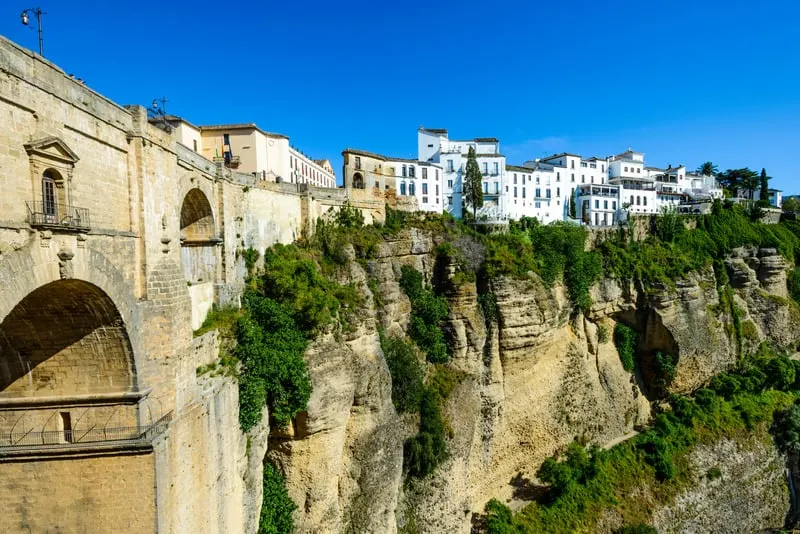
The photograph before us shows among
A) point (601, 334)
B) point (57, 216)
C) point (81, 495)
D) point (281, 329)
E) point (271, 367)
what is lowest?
point (601, 334)

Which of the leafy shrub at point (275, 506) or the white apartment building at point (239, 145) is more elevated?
the white apartment building at point (239, 145)

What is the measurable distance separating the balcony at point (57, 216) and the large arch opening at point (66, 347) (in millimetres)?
1138

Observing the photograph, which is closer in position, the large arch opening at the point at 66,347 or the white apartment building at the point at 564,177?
the large arch opening at the point at 66,347

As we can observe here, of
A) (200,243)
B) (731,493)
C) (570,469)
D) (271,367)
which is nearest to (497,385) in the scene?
(570,469)

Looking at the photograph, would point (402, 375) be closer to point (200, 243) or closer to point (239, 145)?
point (200, 243)

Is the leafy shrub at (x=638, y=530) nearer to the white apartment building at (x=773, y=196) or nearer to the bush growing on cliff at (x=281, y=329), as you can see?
the bush growing on cliff at (x=281, y=329)

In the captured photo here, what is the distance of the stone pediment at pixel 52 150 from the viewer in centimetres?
694

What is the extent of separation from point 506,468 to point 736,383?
18.1m

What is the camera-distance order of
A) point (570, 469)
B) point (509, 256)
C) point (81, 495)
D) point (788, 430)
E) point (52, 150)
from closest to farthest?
1. point (52, 150)
2. point (81, 495)
3. point (570, 469)
4. point (509, 256)
5. point (788, 430)

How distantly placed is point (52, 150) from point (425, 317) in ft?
51.9

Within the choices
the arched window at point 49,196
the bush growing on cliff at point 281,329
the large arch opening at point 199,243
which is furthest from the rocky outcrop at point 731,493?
the arched window at point 49,196

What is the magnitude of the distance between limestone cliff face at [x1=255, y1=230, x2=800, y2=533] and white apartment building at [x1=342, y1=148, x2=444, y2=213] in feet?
25.2

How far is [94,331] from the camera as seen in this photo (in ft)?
28.8

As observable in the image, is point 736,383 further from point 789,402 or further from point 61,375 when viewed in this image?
point 61,375
